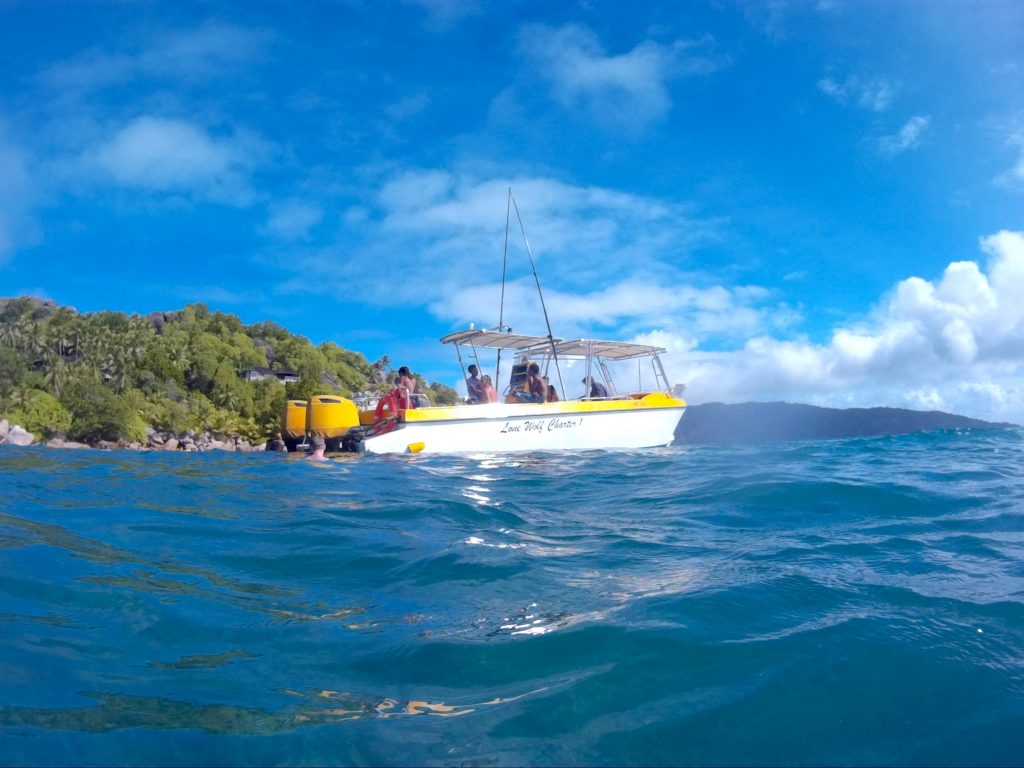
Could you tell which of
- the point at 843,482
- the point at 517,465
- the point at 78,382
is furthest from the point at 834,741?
the point at 78,382

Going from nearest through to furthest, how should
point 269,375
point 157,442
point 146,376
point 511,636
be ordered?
1. point 511,636
2. point 157,442
3. point 146,376
4. point 269,375

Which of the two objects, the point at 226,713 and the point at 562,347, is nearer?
the point at 226,713

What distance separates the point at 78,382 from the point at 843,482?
2122 inches

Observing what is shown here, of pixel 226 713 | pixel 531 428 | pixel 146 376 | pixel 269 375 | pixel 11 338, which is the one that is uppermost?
pixel 11 338

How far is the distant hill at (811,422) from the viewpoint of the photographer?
39.6m

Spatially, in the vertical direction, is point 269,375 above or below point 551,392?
above

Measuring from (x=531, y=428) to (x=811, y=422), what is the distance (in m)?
48.4

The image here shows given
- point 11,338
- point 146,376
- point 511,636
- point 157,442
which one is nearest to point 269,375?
point 146,376

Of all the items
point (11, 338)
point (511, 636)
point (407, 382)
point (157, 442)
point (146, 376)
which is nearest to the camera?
point (511, 636)

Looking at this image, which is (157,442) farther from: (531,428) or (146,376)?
(531,428)

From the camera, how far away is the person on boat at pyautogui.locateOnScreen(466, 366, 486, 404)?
13.9m

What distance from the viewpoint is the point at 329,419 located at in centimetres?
1290

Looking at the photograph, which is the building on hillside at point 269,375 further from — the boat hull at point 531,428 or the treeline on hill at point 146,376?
the boat hull at point 531,428

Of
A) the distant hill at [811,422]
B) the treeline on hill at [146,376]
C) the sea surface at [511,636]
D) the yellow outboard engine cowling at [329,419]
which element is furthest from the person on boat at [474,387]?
the treeline on hill at [146,376]
